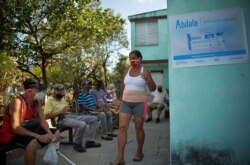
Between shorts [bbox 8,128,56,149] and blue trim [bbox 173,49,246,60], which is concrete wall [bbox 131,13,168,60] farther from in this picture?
shorts [bbox 8,128,56,149]

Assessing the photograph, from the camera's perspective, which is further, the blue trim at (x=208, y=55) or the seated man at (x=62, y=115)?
the seated man at (x=62, y=115)

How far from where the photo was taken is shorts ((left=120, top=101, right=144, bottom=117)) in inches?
207

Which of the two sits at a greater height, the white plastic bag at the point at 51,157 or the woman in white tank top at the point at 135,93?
the woman in white tank top at the point at 135,93

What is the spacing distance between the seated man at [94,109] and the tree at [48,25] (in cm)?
602

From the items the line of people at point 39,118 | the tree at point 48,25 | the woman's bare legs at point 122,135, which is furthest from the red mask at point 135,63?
the tree at point 48,25

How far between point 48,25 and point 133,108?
1090 centimetres

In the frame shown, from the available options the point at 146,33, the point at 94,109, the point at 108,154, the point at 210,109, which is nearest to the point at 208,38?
the point at 210,109

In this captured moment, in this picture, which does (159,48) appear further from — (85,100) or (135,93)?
(135,93)

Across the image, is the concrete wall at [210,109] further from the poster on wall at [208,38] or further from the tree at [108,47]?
the tree at [108,47]

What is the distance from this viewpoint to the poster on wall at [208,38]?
421cm

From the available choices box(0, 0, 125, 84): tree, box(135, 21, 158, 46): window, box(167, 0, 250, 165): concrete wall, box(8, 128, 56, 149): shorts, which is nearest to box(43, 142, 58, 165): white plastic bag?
box(8, 128, 56, 149): shorts

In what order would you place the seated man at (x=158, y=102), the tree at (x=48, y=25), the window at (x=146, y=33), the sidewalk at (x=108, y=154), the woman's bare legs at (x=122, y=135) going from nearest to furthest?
the woman's bare legs at (x=122, y=135) → the sidewalk at (x=108, y=154) → the seated man at (x=158, y=102) → the tree at (x=48, y=25) → the window at (x=146, y=33)

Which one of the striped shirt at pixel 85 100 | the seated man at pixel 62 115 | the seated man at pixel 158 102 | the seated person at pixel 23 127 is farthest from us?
the seated man at pixel 158 102

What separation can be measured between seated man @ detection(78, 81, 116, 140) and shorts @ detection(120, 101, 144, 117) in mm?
2449
